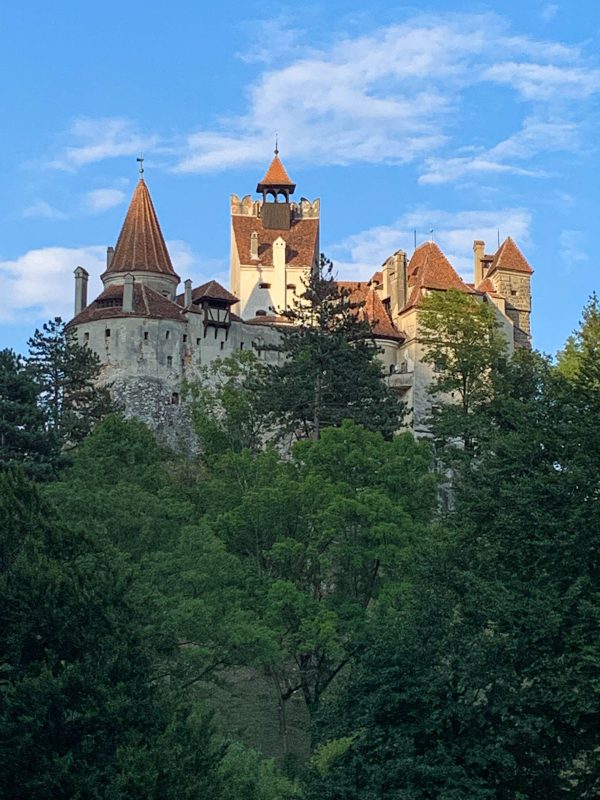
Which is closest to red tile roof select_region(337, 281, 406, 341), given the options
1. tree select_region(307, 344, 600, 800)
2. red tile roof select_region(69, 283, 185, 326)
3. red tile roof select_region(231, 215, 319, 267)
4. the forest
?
red tile roof select_region(231, 215, 319, 267)

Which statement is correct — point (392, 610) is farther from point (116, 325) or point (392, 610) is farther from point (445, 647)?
point (116, 325)

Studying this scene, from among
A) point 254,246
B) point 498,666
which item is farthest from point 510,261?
point 498,666

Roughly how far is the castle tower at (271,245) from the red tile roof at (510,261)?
9782mm

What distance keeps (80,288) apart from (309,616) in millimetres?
38826

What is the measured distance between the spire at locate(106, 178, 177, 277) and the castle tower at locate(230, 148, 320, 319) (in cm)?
458

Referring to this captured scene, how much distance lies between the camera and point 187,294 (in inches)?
2790

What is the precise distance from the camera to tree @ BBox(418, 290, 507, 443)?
197 ft

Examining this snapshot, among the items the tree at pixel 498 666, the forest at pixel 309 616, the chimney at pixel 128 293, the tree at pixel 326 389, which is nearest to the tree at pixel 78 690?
the forest at pixel 309 616

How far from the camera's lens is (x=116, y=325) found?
6806cm

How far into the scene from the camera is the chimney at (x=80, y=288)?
238 feet

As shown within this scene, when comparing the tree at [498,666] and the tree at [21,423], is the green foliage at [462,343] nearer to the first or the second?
the tree at [21,423]

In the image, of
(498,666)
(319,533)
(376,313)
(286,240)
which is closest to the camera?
(498,666)

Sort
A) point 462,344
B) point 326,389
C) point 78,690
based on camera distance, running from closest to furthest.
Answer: point 78,690 → point 326,389 → point 462,344

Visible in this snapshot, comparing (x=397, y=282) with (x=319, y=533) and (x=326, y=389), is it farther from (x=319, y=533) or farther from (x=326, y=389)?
(x=319, y=533)
